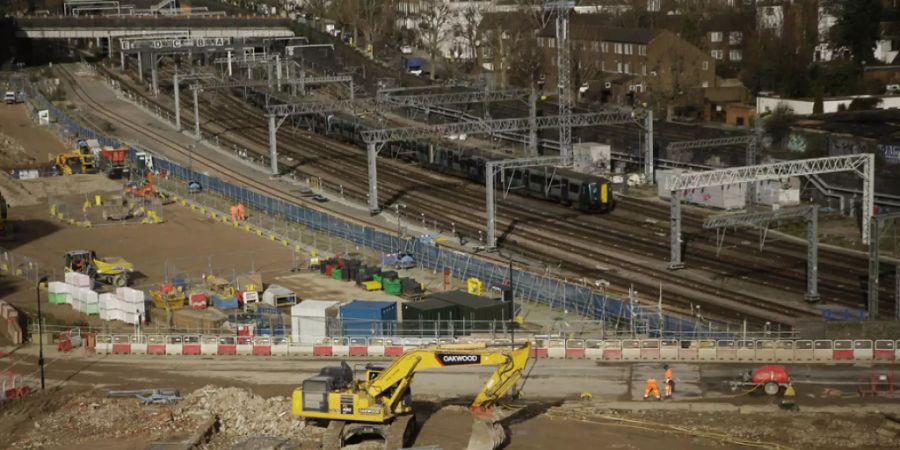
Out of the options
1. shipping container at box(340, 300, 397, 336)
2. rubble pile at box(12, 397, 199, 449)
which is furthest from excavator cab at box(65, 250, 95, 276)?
rubble pile at box(12, 397, 199, 449)

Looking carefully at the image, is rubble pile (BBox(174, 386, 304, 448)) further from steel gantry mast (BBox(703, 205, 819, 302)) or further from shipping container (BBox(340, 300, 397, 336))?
steel gantry mast (BBox(703, 205, 819, 302))

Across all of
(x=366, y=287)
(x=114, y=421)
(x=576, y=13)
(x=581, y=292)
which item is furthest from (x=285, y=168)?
(x=576, y=13)

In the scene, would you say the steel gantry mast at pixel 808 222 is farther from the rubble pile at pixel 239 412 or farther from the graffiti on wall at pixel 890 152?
the rubble pile at pixel 239 412

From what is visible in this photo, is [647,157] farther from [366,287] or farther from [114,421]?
[114,421]

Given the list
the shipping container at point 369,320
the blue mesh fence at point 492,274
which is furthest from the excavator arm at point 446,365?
the shipping container at point 369,320

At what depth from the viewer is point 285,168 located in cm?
8556

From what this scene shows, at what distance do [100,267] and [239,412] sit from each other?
21.8 meters

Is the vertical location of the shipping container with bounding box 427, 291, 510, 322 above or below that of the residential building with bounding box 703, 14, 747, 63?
below

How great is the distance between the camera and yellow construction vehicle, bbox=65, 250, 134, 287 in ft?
191

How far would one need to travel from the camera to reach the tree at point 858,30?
106 metres

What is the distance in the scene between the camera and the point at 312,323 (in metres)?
48.5

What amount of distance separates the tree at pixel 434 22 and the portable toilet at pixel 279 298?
80508 millimetres

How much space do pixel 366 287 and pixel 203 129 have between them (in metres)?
47.0

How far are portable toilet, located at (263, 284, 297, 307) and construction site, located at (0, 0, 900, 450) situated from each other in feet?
0.25
